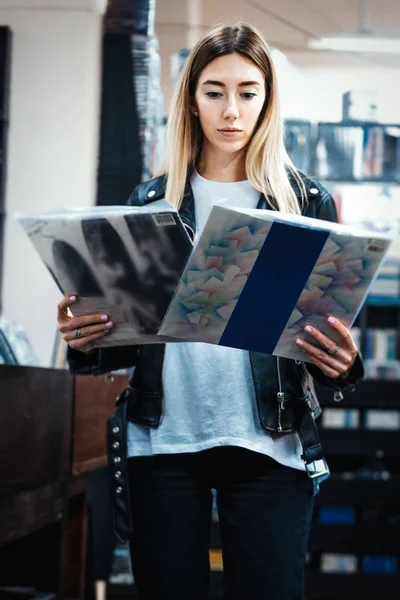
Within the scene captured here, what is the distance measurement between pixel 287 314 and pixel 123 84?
11.0ft

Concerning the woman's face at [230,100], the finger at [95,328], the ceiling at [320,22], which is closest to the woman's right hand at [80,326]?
the finger at [95,328]

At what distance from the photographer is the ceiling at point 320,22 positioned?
5.23 metres

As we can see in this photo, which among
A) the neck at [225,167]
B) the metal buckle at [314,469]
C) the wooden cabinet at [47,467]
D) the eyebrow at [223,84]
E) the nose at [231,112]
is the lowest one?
the wooden cabinet at [47,467]

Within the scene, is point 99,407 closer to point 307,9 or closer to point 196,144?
point 196,144

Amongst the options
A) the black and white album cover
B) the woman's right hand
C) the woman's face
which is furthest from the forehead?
the woman's right hand

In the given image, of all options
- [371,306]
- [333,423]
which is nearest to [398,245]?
[371,306]

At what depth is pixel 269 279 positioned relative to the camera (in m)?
1.33

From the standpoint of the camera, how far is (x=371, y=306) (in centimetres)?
537


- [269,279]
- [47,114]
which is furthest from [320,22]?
[269,279]

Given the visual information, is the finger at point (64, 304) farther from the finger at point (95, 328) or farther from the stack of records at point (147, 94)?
the stack of records at point (147, 94)

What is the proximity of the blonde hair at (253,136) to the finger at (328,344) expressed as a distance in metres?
0.23

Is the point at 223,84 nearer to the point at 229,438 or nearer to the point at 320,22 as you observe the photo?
the point at 229,438

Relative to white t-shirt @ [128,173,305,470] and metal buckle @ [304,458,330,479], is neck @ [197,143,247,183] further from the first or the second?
metal buckle @ [304,458,330,479]

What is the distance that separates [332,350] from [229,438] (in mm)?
199
